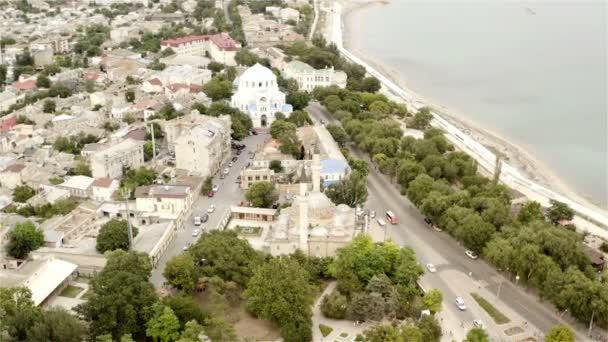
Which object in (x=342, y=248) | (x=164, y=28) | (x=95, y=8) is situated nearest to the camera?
(x=342, y=248)

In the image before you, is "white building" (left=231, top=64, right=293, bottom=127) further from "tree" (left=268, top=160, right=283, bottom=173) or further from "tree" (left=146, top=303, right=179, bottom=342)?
"tree" (left=146, top=303, right=179, bottom=342)

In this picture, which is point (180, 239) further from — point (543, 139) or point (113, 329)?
point (543, 139)

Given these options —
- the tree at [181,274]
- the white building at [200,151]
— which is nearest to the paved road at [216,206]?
the white building at [200,151]

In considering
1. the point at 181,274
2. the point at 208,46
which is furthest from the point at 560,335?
the point at 208,46

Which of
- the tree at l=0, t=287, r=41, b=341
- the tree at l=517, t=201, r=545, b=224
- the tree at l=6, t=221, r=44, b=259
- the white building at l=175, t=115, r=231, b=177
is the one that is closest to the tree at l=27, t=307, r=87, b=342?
the tree at l=0, t=287, r=41, b=341

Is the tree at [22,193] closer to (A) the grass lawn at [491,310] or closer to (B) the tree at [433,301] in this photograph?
(B) the tree at [433,301]

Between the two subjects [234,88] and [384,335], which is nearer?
[384,335]

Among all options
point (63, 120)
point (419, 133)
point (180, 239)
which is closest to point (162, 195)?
point (180, 239)
